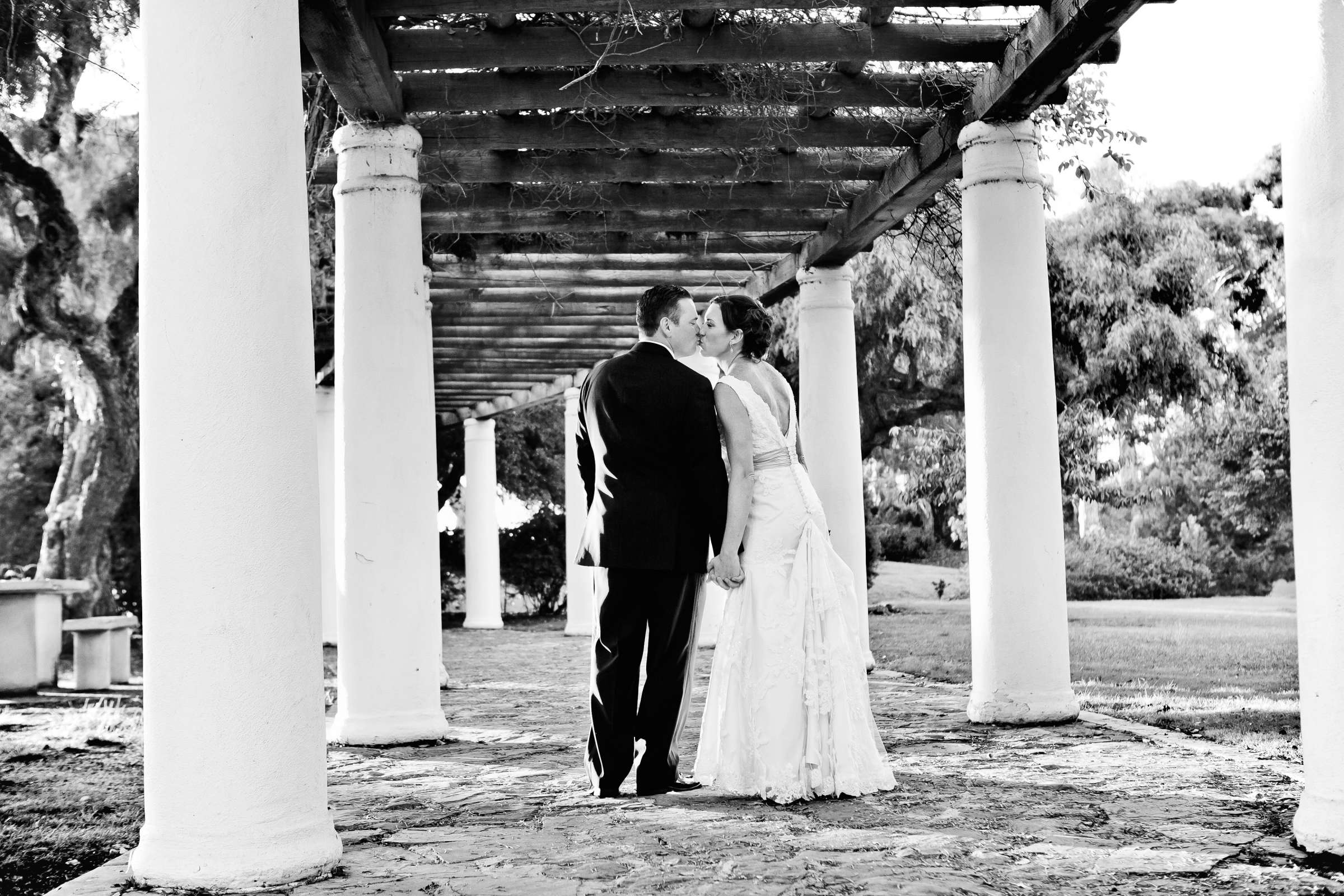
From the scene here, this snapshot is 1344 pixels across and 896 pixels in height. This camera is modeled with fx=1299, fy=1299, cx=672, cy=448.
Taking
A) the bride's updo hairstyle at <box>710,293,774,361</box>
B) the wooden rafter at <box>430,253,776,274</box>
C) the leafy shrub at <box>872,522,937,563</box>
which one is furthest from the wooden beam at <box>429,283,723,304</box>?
the leafy shrub at <box>872,522,937,563</box>

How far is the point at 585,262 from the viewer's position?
41.6ft

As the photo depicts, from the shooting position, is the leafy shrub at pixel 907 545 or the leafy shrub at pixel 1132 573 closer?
the leafy shrub at pixel 1132 573

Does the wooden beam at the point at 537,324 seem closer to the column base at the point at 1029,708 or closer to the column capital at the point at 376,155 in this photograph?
the column capital at the point at 376,155

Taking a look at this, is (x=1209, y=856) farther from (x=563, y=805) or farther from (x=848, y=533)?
(x=848, y=533)

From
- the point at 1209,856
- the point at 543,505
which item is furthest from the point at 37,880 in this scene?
the point at 543,505

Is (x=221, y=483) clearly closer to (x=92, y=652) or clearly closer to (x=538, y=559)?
(x=92, y=652)

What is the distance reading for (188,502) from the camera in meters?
4.52

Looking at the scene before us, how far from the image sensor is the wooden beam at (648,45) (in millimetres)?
7715

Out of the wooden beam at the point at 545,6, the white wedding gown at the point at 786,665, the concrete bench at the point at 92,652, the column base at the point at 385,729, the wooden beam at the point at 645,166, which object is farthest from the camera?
the concrete bench at the point at 92,652

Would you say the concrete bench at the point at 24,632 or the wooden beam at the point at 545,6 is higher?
the wooden beam at the point at 545,6

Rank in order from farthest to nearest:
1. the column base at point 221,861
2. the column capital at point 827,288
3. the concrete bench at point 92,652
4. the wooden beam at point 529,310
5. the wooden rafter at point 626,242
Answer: the wooden beam at point 529,310 → the concrete bench at point 92,652 → the column capital at point 827,288 → the wooden rafter at point 626,242 → the column base at point 221,861

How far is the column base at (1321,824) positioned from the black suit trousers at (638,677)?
2750 millimetres

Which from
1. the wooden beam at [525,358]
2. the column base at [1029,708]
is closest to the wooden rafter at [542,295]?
the wooden beam at [525,358]

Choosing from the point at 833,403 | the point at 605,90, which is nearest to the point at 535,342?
the point at 833,403
